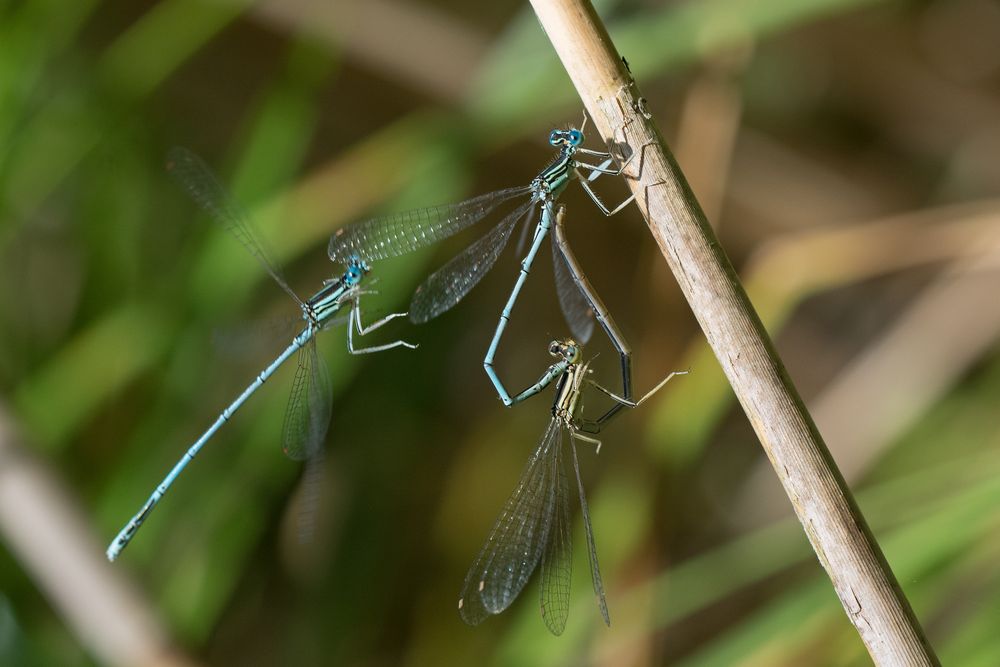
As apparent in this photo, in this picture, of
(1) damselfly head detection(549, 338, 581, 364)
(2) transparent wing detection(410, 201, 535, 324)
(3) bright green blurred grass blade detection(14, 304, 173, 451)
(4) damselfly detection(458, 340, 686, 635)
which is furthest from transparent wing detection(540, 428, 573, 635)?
(3) bright green blurred grass blade detection(14, 304, 173, 451)

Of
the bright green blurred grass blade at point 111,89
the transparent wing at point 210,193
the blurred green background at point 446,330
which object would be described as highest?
the bright green blurred grass blade at point 111,89

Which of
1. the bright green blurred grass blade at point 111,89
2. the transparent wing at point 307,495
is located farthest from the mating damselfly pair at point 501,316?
the bright green blurred grass blade at point 111,89

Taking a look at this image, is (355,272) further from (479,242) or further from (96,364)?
(96,364)

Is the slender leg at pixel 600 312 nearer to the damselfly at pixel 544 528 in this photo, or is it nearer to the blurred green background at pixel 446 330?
the damselfly at pixel 544 528

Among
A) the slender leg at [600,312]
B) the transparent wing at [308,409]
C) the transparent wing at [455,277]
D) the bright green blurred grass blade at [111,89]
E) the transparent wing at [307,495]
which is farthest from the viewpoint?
the bright green blurred grass blade at [111,89]

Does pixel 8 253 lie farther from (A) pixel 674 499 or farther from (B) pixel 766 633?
(B) pixel 766 633

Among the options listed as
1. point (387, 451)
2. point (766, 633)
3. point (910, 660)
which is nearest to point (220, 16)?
point (387, 451)
